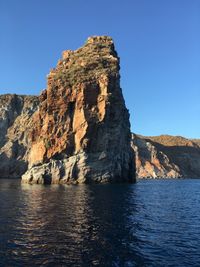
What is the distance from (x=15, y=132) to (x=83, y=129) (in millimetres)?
82299

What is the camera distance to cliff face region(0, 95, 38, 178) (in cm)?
15250

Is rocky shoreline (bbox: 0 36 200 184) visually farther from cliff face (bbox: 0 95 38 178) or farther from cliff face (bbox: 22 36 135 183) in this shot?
cliff face (bbox: 0 95 38 178)

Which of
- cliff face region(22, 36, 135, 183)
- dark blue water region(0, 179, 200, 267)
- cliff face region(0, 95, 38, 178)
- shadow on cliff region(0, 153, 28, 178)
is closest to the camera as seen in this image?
dark blue water region(0, 179, 200, 267)

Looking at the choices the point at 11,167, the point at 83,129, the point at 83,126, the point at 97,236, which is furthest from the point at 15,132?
the point at 97,236

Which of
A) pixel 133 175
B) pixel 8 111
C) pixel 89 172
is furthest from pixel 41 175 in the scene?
pixel 8 111

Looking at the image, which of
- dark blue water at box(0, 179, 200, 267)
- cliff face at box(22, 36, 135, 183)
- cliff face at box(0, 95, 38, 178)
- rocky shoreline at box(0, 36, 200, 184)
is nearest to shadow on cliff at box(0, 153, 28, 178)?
cliff face at box(0, 95, 38, 178)

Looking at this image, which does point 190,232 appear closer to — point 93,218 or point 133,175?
point 93,218

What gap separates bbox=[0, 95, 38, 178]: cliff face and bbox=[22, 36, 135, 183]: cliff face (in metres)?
47.2

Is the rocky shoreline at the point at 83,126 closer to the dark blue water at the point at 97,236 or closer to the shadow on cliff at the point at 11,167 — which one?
the shadow on cliff at the point at 11,167

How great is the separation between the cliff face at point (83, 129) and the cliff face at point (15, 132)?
4718 cm

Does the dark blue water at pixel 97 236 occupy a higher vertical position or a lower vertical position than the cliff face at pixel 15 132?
lower

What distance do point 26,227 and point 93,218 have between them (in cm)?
836

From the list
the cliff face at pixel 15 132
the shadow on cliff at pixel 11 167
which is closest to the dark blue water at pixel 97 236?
the shadow on cliff at pixel 11 167

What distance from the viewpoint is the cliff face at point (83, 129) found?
94250 mm
